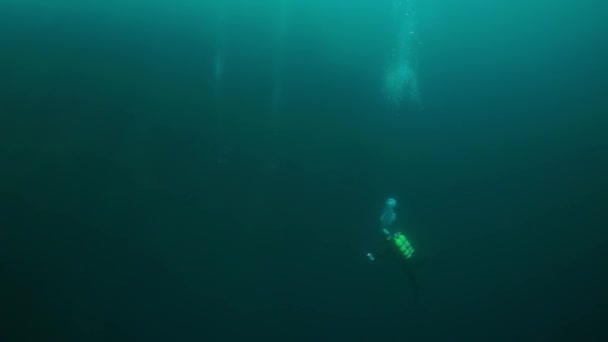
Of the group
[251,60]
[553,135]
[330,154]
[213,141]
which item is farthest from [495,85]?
[213,141]

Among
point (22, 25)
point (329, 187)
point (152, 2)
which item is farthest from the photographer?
point (329, 187)

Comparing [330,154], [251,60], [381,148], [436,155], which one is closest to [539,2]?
[436,155]

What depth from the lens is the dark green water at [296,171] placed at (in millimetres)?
7387

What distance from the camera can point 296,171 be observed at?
8.48m

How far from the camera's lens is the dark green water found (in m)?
7.39

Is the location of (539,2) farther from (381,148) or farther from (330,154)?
(330,154)

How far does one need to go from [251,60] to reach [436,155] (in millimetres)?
4153

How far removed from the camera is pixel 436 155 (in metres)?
9.41

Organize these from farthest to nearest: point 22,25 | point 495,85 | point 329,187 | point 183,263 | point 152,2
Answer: point 495,85
point 329,187
point 183,263
point 152,2
point 22,25

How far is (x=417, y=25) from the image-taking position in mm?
9367

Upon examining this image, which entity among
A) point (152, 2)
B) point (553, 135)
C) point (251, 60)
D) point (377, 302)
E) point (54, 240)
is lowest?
point (377, 302)

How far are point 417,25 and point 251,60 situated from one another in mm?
3606

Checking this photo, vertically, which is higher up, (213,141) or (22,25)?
(22,25)

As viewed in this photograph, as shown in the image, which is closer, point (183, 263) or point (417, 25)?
point (183, 263)
